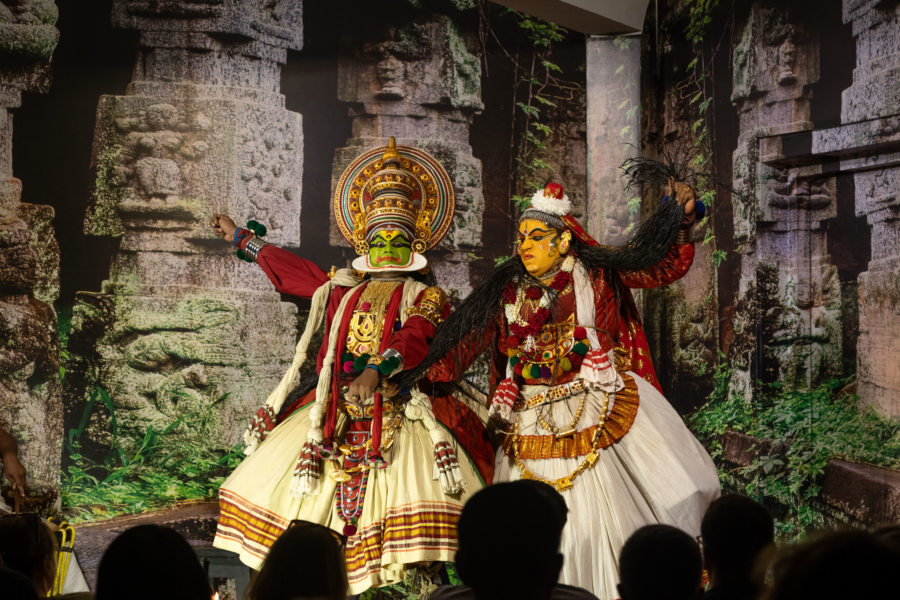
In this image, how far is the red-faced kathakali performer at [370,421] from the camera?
4070 mm

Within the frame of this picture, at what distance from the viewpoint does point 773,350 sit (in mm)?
4777

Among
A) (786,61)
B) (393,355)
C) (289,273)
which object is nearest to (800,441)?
(786,61)

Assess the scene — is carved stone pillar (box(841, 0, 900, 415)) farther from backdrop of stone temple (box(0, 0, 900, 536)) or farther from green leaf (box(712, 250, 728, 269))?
green leaf (box(712, 250, 728, 269))

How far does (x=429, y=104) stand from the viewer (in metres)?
5.69

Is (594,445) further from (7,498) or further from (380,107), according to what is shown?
(7,498)

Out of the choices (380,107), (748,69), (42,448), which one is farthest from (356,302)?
(748,69)

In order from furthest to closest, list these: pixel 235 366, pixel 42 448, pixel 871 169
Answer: pixel 235 366 → pixel 42 448 → pixel 871 169

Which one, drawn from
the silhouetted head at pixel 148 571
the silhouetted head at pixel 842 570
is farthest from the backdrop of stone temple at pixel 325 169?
the silhouetted head at pixel 842 570

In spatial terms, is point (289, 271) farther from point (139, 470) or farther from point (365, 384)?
point (139, 470)

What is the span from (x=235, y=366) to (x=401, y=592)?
1.56 meters

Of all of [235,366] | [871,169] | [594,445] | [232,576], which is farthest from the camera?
[235,366]

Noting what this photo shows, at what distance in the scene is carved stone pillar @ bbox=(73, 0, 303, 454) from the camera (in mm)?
5316

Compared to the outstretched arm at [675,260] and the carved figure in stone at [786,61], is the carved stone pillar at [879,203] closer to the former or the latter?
the carved figure in stone at [786,61]

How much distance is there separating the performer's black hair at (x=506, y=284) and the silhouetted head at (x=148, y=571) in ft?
6.81
